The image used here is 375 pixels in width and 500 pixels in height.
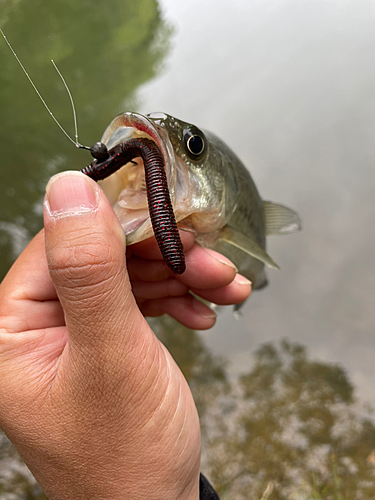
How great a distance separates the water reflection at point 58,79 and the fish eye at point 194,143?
3998 mm

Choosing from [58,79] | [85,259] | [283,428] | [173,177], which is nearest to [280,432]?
[283,428]

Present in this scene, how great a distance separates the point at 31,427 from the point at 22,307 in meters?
0.46

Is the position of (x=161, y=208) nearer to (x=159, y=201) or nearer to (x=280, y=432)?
(x=159, y=201)

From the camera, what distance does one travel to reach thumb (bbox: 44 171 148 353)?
100 centimetres

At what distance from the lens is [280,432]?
3.13 meters

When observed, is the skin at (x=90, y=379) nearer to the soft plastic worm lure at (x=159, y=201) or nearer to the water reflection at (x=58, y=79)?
the soft plastic worm lure at (x=159, y=201)

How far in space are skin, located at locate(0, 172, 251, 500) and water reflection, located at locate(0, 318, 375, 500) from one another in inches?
72.8

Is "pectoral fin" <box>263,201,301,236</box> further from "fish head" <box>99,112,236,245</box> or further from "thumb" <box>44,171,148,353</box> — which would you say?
"thumb" <box>44,171,148,353</box>

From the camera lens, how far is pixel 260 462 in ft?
9.76

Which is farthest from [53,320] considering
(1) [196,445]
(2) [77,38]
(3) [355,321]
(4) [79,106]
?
(2) [77,38]

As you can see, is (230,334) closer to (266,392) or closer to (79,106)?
(266,392)

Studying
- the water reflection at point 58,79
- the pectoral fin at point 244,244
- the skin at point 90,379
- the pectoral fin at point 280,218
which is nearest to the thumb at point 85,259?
the skin at point 90,379

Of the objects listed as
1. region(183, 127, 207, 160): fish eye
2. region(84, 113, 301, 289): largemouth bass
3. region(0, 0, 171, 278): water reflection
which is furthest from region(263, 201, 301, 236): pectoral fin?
region(0, 0, 171, 278): water reflection

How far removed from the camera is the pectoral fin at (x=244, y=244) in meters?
1.85
